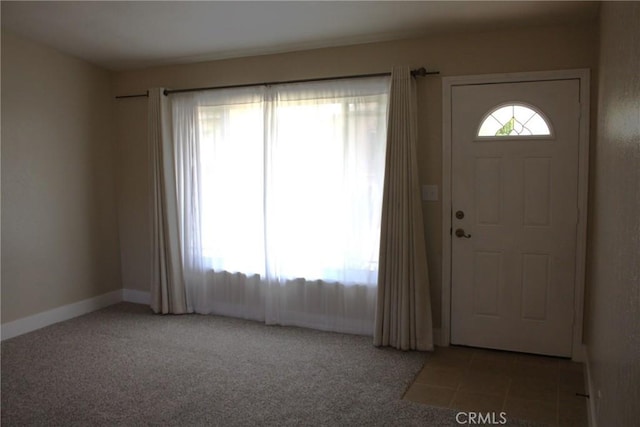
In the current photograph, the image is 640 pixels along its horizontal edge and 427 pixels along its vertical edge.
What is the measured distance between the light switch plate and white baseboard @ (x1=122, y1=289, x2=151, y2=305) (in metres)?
3.08

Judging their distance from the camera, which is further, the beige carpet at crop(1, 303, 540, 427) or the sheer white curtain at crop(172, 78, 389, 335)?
the sheer white curtain at crop(172, 78, 389, 335)

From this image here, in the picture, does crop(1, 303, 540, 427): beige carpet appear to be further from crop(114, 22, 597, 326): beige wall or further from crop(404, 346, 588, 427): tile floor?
crop(114, 22, 597, 326): beige wall

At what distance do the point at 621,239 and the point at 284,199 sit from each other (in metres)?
2.98

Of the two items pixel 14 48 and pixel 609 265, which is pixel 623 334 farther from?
pixel 14 48

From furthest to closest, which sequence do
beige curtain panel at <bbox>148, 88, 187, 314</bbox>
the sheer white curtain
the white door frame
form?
beige curtain panel at <bbox>148, 88, 187, 314</bbox>
the sheer white curtain
the white door frame

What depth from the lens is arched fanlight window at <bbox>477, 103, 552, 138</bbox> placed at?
3566 mm

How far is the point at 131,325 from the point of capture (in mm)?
4414

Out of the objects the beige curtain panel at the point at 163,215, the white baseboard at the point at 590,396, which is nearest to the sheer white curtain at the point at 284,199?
the beige curtain panel at the point at 163,215

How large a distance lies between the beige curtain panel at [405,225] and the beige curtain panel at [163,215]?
7.12 ft

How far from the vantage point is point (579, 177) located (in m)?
3.48

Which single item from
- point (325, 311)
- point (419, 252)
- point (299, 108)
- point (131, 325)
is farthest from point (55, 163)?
point (419, 252)

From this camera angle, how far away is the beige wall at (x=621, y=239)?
1.37 metres

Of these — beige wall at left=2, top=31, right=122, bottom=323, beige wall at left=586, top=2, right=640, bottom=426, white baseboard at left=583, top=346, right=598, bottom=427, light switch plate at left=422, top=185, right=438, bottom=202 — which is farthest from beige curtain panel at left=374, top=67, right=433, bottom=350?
beige wall at left=2, top=31, right=122, bottom=323

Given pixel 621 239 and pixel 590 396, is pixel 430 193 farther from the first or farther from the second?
pixel 621 239
